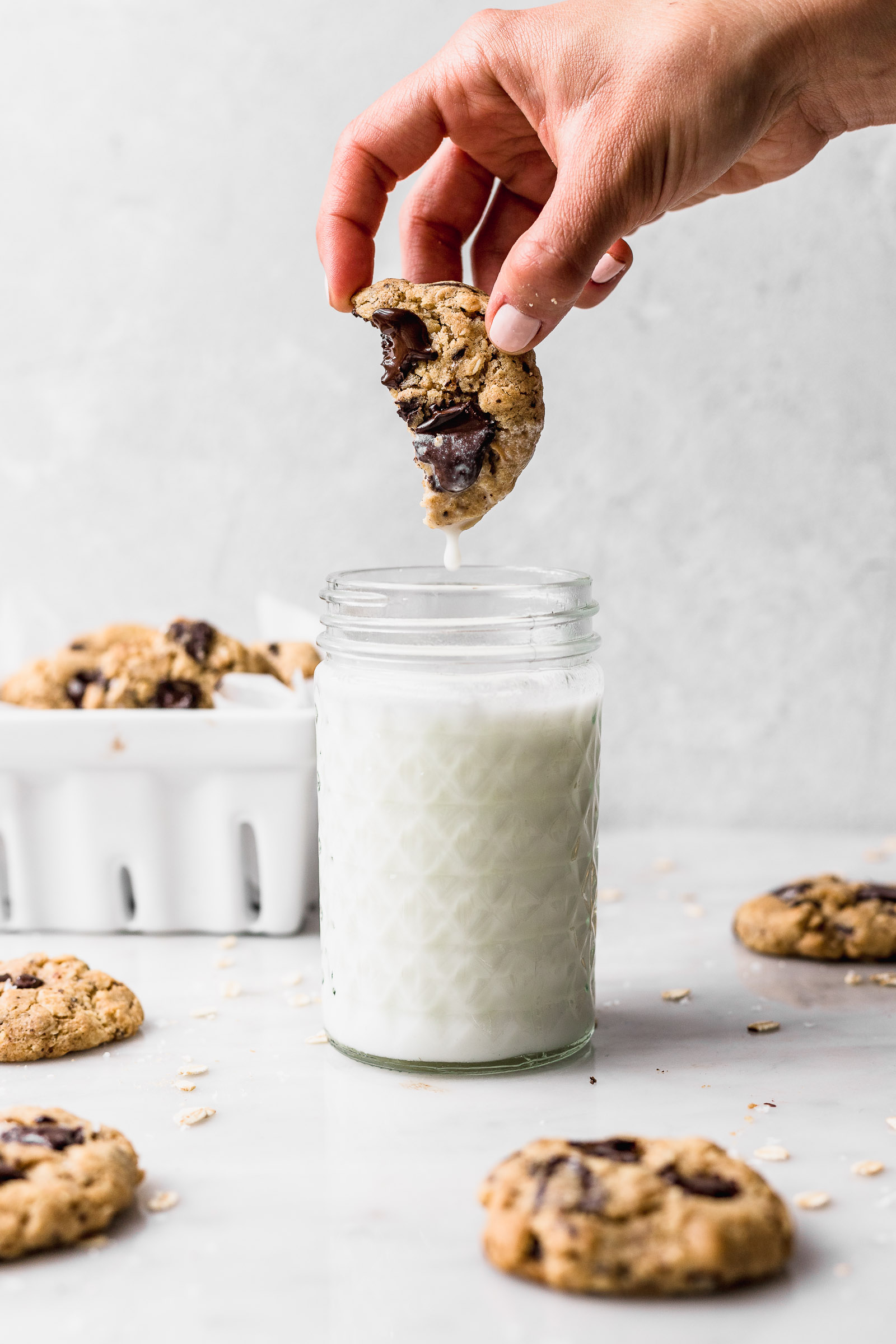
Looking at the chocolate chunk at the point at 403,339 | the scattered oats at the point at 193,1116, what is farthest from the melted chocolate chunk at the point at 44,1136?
the chocolate chunk at the point at 403,339

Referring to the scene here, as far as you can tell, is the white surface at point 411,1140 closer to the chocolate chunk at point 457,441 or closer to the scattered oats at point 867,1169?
the scattered oats at point 867,1169

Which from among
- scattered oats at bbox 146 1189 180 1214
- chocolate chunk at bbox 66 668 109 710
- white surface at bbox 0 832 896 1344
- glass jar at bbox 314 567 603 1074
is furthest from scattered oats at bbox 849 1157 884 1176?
chocolate chunk at bbox 66 668 109 710

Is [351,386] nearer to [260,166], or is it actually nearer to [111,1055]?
[260,166]

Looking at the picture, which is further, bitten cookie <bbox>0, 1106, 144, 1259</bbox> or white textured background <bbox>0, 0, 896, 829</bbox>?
white textured background <bbox>0, 0, 896, 829</bbox>

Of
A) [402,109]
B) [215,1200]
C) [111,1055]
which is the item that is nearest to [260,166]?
[402,109]

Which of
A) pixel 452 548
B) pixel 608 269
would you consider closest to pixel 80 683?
pixel 452 548

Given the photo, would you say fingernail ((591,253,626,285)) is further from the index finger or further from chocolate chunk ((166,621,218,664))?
chocolate chunk ((166,621,218,664))
